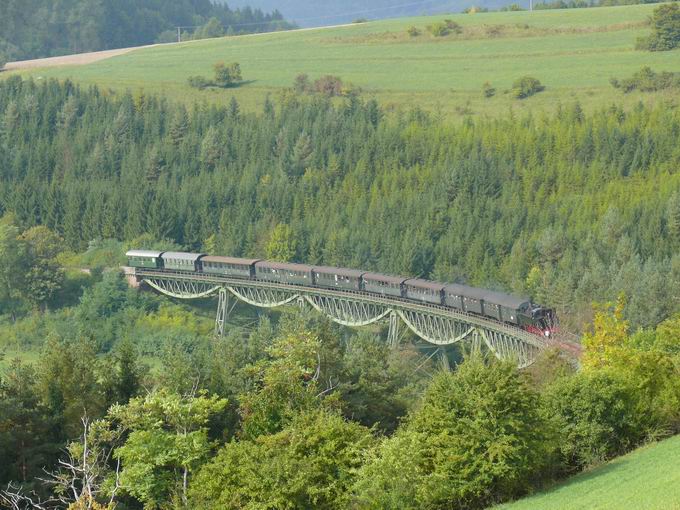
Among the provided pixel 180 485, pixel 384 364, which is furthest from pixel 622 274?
pixel 180 485

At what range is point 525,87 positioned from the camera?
519ft

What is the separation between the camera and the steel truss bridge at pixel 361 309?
278 ft

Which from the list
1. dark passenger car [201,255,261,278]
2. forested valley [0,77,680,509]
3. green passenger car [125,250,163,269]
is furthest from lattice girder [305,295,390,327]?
green passenger car [125,250,163,269]

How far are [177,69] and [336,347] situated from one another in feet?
430

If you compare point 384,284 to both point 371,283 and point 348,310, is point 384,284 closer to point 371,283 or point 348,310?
point 371,283

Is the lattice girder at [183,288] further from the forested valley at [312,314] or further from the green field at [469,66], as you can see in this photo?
the green field at [469,66]

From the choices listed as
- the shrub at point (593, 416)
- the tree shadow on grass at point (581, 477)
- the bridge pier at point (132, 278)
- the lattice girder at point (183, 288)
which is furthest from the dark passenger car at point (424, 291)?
the tree shadow on grass at point (581, 477)

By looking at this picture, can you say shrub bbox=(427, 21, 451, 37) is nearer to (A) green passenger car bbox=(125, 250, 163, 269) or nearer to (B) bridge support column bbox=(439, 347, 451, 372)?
(A) green passenger car bbox=(125, 250, 163, 269)

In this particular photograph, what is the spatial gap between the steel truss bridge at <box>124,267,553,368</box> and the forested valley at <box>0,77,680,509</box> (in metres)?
2.12

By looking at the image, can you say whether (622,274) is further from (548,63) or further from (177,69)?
(177,69)

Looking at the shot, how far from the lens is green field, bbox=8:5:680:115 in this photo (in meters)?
159

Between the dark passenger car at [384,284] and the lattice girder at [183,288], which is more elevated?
the dark passenger car at [384,284]

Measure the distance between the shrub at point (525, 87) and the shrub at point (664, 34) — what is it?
58.9 feet

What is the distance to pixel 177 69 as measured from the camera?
193375 mm
